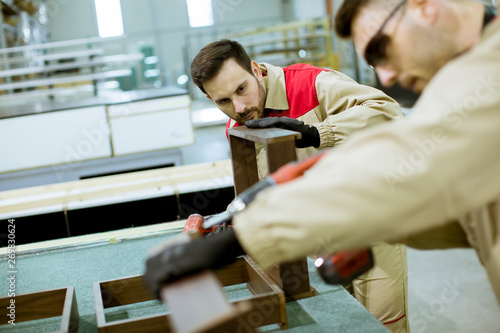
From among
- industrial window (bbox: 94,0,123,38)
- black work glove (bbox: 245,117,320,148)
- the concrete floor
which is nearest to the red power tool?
black work glove (bbox: 245,117,320,148)

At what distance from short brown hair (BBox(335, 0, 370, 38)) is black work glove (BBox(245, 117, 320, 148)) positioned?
0.57m

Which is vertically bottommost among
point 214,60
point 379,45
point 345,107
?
point 345,107

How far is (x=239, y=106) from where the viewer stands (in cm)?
197

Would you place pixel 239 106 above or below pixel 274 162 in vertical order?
above

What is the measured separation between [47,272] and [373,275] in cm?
132

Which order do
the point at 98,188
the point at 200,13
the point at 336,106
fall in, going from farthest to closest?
1. the point at 200,13
2. the point at 98,188
3. the point at 336,106

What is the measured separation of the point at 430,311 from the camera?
3176mm

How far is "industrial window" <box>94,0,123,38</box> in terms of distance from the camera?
1477cm

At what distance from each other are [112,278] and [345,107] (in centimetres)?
110

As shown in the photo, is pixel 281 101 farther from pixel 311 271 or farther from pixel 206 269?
pixel 206 269

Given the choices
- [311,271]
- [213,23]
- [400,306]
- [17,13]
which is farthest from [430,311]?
[213,23]

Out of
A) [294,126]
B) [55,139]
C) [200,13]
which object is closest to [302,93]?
[294,126]

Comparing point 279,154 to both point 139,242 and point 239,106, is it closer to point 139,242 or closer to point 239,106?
point 239,106

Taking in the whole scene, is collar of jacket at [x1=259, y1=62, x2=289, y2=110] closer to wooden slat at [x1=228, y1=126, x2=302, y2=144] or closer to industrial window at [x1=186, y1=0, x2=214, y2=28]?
wooden slat at [x1=228, y1=126, x2=302, y2=144]
